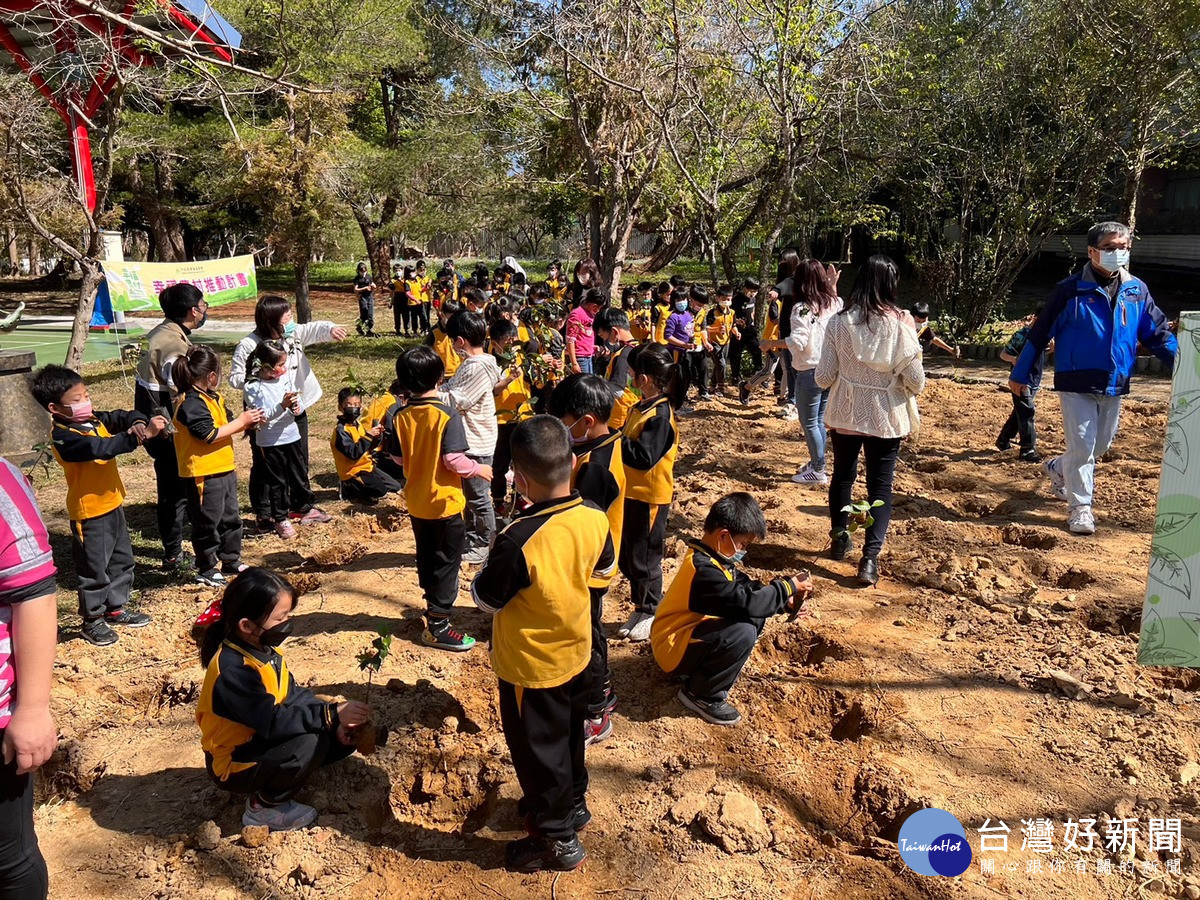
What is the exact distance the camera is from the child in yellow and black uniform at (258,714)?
2795 millimetres

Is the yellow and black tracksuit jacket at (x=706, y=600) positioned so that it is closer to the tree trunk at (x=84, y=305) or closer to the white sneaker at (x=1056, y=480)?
the white sneaker at (x=1056, y=480)

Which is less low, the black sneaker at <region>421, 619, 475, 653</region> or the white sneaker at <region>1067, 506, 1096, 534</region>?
the white sneaker at <region>1067, 506, 1096, 534</region>

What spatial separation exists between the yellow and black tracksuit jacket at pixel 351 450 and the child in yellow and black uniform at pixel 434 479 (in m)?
2.73

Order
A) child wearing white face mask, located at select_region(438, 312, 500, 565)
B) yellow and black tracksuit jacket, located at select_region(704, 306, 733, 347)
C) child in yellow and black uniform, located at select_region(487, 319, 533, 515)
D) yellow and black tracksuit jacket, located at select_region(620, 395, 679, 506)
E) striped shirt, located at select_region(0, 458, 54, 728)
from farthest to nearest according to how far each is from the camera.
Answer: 1. yellow and black tracksuit jacket, located at select_region(704, 306, 733, 347)
2. child in yellow and black uniform, located at select_region(487, 319, 533, 515)
3. child wearing white face mask, located at select_region(438, 312, 500, 565)
4. yellow and black tracksuit jacket, located at select_region(620, 395, 679, 506)
5. striped shirt, located at select_region(0, 458, 54, 728)

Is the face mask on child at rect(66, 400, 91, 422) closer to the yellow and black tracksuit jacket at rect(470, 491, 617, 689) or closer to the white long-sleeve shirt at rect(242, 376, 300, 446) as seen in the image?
the white long-sleeve shirt at rect(242, 376, 300, 446)

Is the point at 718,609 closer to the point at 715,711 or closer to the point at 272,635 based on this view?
the point at 715,711

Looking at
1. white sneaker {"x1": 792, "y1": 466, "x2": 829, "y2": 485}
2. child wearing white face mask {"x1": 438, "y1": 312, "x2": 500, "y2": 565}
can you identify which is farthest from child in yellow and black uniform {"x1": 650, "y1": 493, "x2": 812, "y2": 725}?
white sneaker {"x1": 792, "y1": 466, "x2": 829, "y2": 485}

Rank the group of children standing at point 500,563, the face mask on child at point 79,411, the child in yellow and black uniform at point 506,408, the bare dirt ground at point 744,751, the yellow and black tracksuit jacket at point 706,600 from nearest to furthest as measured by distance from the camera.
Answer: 1. the group of children standing at point 500,563
2. the bare dirt ground at point 744,751
3. the yellow and black tracksuit jacket at point 706,600
4. the face mask on child at point 79,411
5. the child in yellow and black uniform at point 506,408

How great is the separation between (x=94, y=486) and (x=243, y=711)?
216 centimetres

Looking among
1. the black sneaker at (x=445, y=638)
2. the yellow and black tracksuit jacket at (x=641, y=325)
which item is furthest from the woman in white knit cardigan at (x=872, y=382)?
the yellow and black tracksuit jacket at (x=641, y=325)

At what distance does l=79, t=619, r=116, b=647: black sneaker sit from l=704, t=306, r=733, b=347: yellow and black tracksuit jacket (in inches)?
289

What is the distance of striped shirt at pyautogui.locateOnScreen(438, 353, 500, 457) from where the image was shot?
4996mm

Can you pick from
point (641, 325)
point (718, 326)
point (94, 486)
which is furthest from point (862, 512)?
point (718, 326)

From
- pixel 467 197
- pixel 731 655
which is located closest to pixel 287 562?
pixel 731 655
